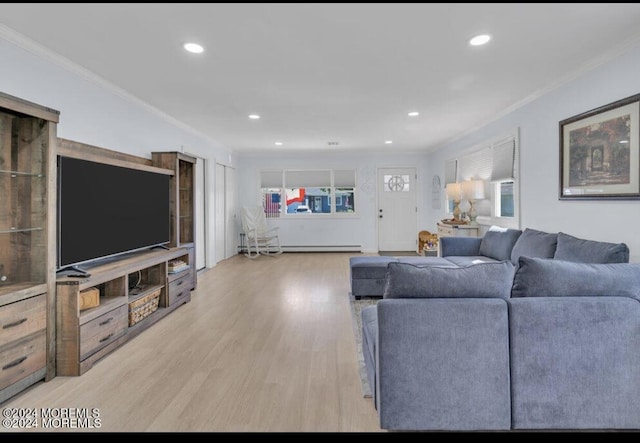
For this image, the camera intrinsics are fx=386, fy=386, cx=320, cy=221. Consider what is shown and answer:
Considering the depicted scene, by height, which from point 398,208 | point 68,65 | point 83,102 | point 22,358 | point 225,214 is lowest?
point 22,358

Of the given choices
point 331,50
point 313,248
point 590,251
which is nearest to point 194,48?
point 331,50

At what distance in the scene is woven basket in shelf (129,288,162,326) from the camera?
3246mm

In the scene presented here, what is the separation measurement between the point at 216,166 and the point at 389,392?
19.9 ft

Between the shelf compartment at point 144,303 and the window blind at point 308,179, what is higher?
the window blind at point 308,179

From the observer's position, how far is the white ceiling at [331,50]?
7.62 ft

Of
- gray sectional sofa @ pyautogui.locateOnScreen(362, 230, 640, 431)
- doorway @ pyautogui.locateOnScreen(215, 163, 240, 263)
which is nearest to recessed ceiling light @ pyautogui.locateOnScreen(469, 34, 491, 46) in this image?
gray sectional sofa @ pyautogui.locateOnScreen(362, 230, 640, 431)

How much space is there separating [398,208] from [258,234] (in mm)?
3149

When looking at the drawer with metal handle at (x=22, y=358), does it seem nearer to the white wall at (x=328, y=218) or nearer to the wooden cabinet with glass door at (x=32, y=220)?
the wooden cabinet with glass door at (x=32, y=220)

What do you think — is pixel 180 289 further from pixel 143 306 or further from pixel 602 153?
pixel 602 153

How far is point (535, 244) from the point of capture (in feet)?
11.9

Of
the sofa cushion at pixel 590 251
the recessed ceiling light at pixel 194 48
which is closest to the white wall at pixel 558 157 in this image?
the sofa cushion at pixel 590 251

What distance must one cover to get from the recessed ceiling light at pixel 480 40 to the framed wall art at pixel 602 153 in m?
1.17

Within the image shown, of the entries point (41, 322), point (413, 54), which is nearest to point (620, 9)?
point (413, 54)
